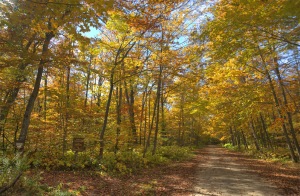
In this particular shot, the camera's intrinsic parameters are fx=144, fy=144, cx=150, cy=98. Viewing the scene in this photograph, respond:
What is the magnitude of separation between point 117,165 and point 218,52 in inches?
289

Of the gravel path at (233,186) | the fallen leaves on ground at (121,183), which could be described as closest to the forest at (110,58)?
the fallen leaves on ground at (121,183)

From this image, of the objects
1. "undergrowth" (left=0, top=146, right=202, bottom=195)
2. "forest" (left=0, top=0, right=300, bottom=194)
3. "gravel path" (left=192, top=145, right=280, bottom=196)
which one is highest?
Result: "forest" (left=0, top=0, right=300, bottom=194)

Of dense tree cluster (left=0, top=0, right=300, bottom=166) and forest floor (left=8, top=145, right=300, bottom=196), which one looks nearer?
dense tree cluster (left=0, top=0, right=300, bottom=166)

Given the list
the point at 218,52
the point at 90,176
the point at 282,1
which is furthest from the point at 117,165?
the point at 282,1

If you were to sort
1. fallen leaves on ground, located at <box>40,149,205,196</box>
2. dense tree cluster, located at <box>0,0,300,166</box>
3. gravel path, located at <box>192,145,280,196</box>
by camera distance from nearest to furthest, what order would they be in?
dense tree cluster, located at <box>0,0,300,166</box>
gravel path, located at <box>192,145,280,196</box>
fallen leaves on ground, located at <box>40,149,205,196</box>

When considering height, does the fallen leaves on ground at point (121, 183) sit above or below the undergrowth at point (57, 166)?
below

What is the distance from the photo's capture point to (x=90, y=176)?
265 inches

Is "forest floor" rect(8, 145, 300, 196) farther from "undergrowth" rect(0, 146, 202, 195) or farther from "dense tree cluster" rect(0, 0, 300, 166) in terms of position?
"dense tree cluster" rect(0, 0, 300, 166)

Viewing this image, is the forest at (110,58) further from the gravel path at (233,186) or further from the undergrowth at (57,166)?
the gravel path at (233,186)

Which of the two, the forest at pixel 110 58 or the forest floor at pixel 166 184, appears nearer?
the forest at pixel 110 58

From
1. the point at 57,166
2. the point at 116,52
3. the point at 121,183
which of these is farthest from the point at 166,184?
the point at 116,52

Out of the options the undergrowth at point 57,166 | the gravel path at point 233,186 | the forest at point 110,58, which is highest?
the forest at point 110,58

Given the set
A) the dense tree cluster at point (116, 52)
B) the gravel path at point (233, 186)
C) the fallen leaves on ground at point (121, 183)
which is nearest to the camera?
the dense tree cluster at point (116, 52)

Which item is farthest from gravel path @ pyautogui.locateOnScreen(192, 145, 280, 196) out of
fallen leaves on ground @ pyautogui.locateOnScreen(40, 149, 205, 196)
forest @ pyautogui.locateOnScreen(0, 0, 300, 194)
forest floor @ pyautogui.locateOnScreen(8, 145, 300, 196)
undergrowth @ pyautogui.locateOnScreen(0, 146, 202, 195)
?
undergrowth @ pyautogui.locateOnScreen(0, 146, 202, 195)
